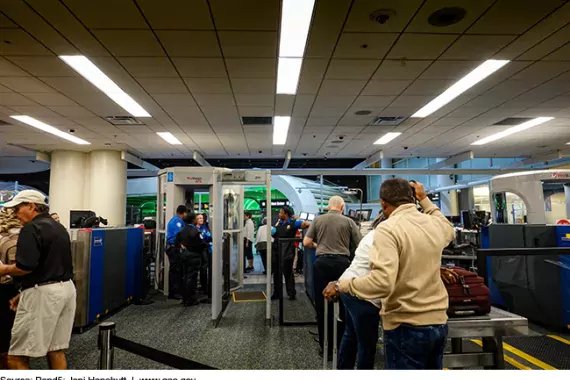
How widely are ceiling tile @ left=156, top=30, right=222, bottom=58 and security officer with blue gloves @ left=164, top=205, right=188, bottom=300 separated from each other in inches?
114

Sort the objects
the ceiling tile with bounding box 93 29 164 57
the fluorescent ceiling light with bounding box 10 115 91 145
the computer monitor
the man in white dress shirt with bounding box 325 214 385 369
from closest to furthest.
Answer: the man in white dress shirt with bounding box 325 214 385 369 → the ceiling tile with bounding box 93 29 164 57 → the computer monitor → the fluorescent ceiling light with bounding box 10 115 91 145

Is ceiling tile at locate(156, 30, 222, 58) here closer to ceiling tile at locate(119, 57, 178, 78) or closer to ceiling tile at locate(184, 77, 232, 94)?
ceiling tile at locate(119, 57, 178, 78)

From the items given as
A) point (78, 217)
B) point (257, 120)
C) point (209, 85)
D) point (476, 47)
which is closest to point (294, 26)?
point (209, 85)

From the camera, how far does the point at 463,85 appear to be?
5367mm

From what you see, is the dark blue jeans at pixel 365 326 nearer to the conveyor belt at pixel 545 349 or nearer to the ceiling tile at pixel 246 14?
the conveyor belt at pixel 545 349

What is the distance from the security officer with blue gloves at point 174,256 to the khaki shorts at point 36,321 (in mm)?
3505

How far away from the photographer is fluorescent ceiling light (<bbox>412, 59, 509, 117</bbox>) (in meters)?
4.65

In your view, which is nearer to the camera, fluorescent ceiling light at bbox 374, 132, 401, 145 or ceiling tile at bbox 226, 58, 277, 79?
ceiling tile at bbox 226, 58, 277, 79

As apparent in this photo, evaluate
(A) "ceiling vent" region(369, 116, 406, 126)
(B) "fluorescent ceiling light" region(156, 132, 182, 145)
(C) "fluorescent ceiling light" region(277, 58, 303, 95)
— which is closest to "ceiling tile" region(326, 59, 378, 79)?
(C) "fluorescent ceiling light" region(277, 58, 303, 95)

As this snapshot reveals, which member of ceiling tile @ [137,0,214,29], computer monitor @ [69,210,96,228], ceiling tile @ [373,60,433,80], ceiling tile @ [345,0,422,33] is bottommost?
computer monitor @ [69,210,96,228]

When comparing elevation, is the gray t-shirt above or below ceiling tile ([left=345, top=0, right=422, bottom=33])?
below

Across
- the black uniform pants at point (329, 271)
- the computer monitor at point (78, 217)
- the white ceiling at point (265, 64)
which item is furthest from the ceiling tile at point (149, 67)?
the black uniform pants at point (329, 271)

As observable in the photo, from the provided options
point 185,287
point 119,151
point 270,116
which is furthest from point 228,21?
point 119,151

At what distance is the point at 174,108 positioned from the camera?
627 cm
